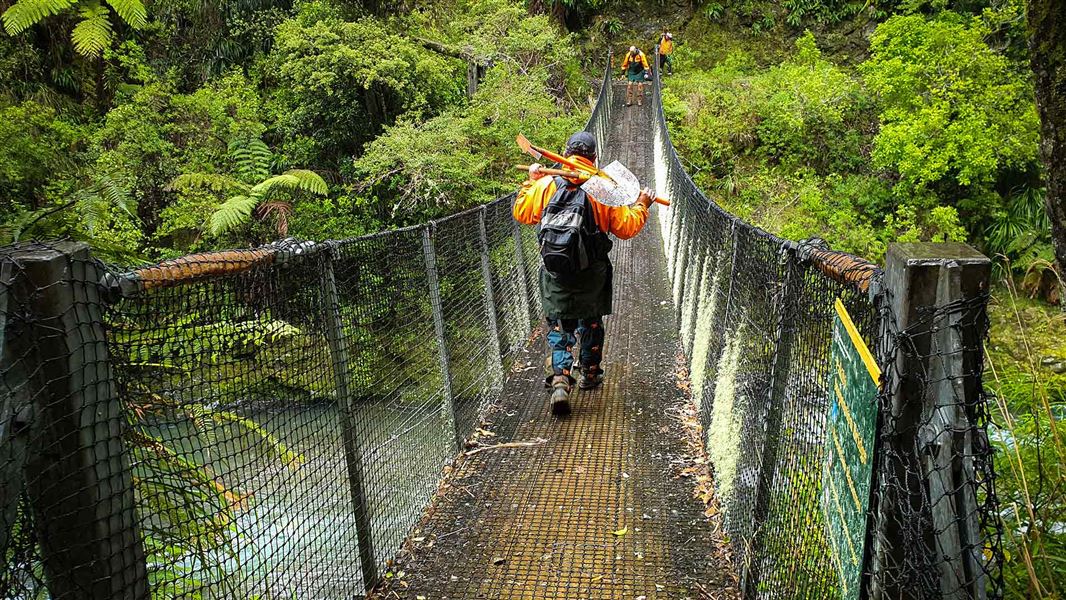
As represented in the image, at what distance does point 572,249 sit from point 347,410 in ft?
5.53

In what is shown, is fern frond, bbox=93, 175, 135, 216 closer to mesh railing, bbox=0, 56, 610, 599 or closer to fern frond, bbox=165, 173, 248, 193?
fern frond, bbox=165, 173, 248, 193

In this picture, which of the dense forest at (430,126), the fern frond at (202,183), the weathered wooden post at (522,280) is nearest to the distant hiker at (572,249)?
the weathered wooden post at (522,280)

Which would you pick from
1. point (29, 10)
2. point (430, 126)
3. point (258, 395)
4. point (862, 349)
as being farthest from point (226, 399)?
point (430, 126)

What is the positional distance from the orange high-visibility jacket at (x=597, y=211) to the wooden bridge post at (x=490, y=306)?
54 cm

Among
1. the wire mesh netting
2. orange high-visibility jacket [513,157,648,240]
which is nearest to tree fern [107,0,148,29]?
the wire mesh netting

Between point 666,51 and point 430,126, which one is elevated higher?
point 666,51

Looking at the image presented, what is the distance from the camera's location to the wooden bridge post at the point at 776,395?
211 cm

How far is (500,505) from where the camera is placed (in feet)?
10.6

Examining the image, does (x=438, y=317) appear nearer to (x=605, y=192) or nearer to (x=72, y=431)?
(x=605, y=192)

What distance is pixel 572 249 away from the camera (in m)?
3.75

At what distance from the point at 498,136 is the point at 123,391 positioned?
1100cm

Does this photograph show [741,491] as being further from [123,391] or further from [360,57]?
[360,57]

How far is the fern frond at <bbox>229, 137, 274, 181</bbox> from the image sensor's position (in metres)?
12.9

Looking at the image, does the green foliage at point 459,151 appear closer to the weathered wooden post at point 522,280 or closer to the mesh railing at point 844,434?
the weathered wooden post at point 522,280
